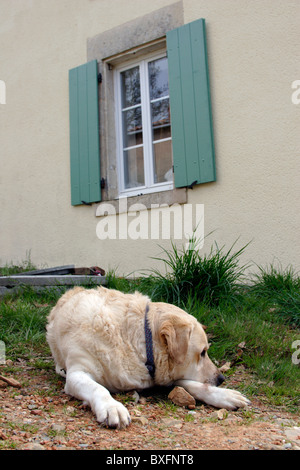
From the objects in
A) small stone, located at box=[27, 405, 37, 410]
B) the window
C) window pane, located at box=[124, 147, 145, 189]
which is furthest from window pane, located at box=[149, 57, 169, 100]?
small stone, located at box=[27, 405, 37, 410]

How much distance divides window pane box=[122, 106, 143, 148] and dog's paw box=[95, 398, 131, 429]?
4894mm

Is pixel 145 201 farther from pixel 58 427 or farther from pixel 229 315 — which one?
pixel 58 427

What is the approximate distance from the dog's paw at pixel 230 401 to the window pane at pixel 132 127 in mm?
4610

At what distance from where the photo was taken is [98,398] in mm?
2234

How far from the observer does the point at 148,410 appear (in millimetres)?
2443

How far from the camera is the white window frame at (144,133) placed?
6285 millimetres

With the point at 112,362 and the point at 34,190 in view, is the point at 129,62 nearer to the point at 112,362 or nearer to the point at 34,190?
the point at 34,190

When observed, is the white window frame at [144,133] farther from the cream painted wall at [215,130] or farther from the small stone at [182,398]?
the small stone at [182,398]

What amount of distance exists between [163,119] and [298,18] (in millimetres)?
2105

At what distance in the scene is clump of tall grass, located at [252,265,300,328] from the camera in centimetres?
401

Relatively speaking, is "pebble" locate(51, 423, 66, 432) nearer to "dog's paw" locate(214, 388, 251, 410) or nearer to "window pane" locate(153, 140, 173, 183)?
"dog's paw" locate(214, 388, 251, 410)

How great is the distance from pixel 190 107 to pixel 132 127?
1218mm

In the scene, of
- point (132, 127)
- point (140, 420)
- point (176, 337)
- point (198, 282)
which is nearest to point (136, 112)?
point (132, 127)
